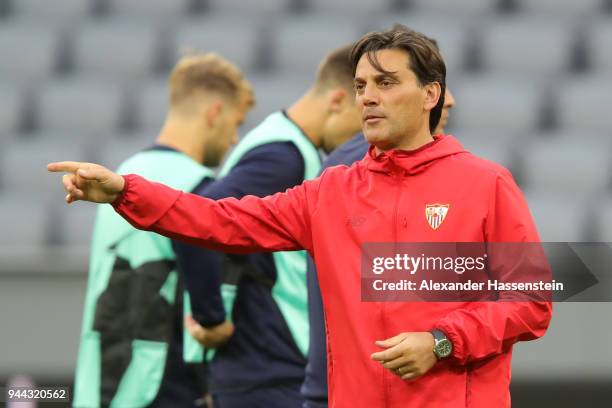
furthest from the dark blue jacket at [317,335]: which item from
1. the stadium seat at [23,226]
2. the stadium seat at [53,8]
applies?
the stadium seat at [53,8]

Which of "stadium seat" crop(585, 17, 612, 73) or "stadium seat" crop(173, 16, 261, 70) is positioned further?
"stadium seat" crop(173, 16, 261, 70)

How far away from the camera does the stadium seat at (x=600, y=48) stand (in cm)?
720

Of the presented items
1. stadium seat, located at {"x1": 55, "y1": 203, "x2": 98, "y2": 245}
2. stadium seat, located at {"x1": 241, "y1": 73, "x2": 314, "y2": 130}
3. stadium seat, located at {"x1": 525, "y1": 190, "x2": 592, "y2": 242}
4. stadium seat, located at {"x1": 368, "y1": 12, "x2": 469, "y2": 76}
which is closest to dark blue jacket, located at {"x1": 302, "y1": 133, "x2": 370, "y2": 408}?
stadium seat, located at {"x1": 525, "y1": 190, "x2": 592, "y2": 242}

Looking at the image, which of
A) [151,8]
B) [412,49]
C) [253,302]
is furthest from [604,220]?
[412,49]

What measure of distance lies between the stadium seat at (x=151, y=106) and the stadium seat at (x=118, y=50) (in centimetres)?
38

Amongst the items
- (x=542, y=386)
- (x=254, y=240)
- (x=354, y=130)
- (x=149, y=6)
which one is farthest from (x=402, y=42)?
(x=149, y=6)

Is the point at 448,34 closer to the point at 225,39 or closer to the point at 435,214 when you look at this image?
the point at 225,39

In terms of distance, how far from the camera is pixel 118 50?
7.55 meters

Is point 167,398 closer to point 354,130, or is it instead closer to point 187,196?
point 354,130

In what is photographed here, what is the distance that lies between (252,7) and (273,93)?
1.03 metres

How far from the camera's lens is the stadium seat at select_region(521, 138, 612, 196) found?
6.39 m

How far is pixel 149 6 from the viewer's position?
7867 millimetres

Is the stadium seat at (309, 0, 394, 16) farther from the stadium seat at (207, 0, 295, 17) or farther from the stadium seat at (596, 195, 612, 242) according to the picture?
the stadium seat at (596, 195, 612, 242)

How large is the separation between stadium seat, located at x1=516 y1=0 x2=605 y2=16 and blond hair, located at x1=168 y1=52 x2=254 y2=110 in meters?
3.32
